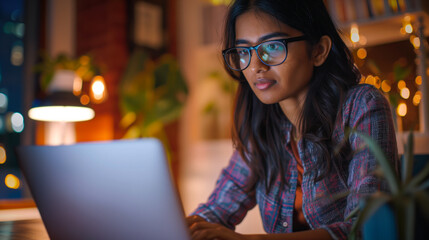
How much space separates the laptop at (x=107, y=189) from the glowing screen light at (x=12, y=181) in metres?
2.66

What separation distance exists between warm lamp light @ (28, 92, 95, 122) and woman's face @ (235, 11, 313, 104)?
1722mm

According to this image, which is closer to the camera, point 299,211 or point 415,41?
point 299,211

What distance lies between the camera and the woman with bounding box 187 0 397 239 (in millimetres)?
972

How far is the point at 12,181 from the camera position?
9.95 feet

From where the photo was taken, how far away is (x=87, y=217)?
2.06ft

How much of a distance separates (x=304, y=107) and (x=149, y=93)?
7.10ft

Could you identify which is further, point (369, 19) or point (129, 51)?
point (129, 51)

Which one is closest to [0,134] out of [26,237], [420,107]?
[26,237]

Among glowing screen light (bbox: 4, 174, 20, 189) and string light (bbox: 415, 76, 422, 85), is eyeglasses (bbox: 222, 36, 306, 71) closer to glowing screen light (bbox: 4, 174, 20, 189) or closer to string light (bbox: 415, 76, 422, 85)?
string light (bbox: 415, 76, 422, 85)

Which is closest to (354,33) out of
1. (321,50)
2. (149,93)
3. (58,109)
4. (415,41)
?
(415,41)

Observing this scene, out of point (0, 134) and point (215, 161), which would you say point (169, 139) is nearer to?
point (215, 161)

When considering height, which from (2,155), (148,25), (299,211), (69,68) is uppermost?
(148,25)

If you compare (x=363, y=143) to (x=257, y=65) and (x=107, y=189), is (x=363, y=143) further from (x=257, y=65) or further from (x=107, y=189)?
(x=107, y=189)

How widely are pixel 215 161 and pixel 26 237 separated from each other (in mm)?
2654
